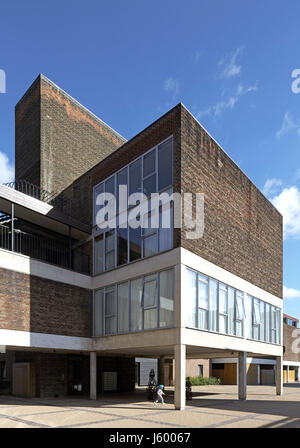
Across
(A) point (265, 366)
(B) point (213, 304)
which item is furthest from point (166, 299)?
(A) point (265, 366)

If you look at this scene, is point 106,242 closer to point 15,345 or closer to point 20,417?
point 15,345

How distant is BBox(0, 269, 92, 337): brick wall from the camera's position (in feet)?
60.8

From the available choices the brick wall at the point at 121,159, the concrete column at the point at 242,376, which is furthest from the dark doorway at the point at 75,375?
the concrete column at the point at 242,376

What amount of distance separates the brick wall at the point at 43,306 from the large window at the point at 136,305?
0.88m

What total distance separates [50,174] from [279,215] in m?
16.5

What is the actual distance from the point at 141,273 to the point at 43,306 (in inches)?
188

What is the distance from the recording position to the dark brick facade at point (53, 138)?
102 ft

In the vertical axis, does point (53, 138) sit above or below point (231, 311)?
above

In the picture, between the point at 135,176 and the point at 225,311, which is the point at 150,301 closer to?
the point at 225,311

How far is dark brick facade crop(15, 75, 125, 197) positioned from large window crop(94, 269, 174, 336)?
39.1 feet

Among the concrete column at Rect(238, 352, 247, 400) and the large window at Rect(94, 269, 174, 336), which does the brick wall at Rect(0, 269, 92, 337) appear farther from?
the concrete column at Rect(238, 352, 247, 400)

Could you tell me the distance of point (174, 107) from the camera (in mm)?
19484

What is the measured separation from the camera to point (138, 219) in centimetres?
2064
